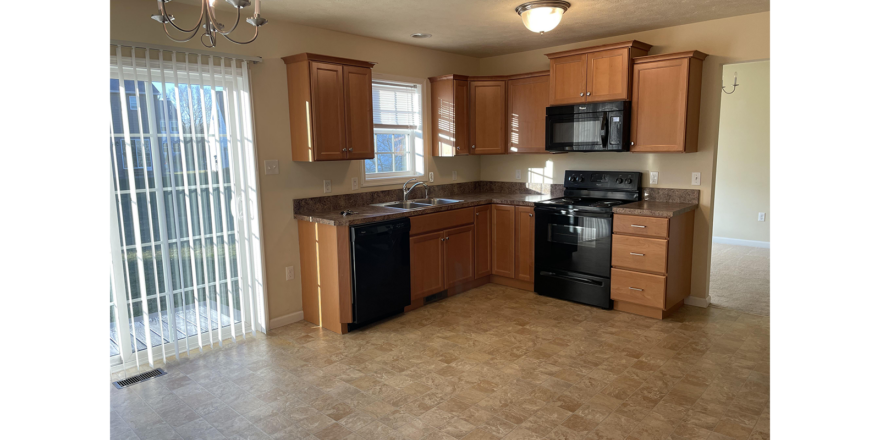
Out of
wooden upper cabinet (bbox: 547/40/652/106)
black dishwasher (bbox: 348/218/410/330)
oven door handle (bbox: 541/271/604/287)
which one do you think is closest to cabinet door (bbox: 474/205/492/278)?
oven door handle (bbox: 541/271/604/287)

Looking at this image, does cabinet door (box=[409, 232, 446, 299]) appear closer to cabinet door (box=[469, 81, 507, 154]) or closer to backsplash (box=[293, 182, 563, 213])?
backsplash (box=[293, 182, 563, 213])

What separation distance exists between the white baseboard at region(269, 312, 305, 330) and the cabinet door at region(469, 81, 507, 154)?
2.36m

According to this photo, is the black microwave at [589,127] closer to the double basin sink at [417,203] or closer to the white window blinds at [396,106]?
the double basin sink at [417,203]

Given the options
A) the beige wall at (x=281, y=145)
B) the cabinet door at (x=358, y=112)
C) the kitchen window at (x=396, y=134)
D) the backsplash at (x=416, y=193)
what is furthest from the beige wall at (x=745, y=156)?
the cabinet door at (x=358, y=112)

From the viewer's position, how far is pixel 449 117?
5246 millimetres

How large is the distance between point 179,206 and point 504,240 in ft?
9.38

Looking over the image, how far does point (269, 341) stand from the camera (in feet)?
12.7

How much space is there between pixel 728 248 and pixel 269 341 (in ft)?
19.0

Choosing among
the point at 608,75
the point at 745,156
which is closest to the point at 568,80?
the point at 608,75

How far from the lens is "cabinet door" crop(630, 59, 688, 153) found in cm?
414

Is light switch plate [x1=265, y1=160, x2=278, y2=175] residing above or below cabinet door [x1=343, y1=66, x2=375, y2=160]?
below

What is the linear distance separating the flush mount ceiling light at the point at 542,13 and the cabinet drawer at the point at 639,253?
176 centimetres

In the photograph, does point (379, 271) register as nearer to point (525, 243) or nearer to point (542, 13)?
point (525, 243)

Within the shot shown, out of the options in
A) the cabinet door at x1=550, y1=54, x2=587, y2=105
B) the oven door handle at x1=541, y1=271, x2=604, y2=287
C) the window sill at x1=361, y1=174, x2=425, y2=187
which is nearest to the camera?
the oven door handle at x1=541, y1=271, x2=604, y2=287
